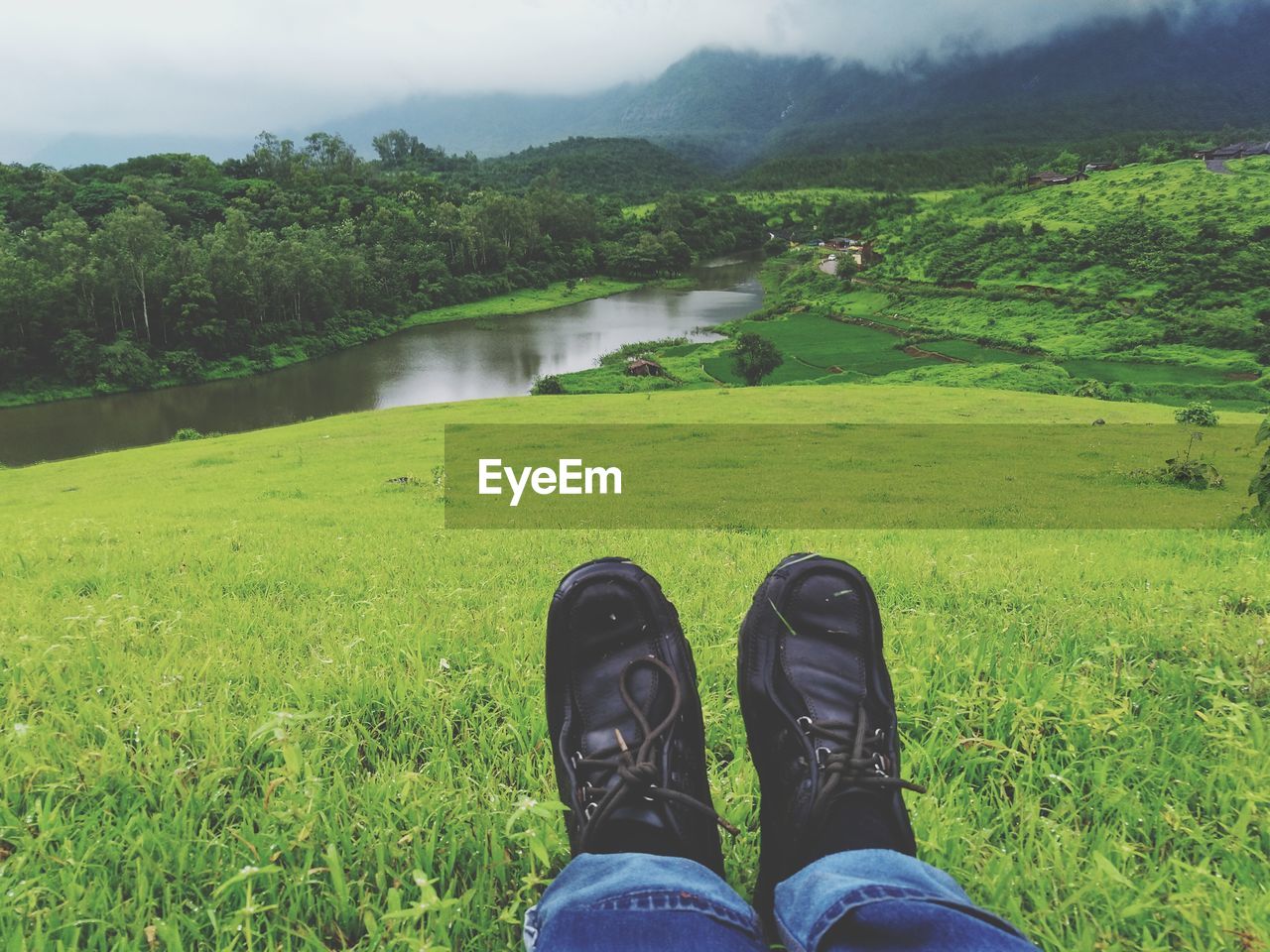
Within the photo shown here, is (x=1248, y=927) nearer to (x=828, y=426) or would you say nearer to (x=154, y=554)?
(x=154, y=554)

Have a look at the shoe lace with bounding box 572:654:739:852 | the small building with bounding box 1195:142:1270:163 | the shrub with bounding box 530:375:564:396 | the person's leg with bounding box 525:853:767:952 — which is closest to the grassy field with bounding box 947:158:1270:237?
the small building with bounding box 1195:142:1270:163

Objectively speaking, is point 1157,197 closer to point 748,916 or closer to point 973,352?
point 973,352

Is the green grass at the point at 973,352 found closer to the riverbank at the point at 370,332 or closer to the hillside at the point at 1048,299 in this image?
the hillside at the point at 1048,299

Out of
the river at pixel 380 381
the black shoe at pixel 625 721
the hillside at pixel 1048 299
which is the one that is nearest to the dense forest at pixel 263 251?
the river at pixel 380 381

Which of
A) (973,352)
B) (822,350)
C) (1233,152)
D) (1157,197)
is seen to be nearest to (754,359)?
(822,350)

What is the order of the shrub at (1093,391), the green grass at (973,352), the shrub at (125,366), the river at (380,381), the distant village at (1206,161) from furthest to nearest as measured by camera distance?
the distant village at (1206,161) → the green grass at (973,352) → the shrub at (125,366) → the shrub at (1093,391) → the river at (380,381)

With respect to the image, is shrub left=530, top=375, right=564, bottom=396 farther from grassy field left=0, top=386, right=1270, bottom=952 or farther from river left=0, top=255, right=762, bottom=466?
grassy field left=0, top=386, right=1270, bottom=952
